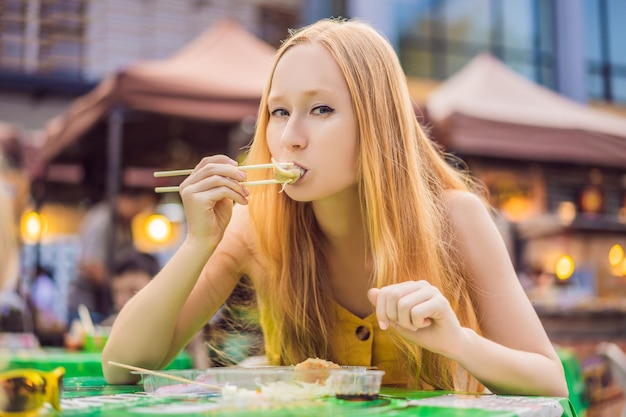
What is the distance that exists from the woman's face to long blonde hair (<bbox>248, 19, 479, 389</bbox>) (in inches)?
1.1

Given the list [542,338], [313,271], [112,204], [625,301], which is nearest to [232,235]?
[313,271]

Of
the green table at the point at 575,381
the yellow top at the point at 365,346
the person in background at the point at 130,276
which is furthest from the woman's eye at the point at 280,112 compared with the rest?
the person in background at the point at 130,276

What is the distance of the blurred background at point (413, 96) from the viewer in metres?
5.32

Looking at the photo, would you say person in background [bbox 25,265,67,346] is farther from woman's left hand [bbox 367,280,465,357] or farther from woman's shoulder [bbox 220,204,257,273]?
woman's left hand [bbox 367,280,465,357]

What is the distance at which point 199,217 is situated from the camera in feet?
4.93

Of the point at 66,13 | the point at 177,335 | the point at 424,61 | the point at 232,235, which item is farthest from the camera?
the point at 424,61

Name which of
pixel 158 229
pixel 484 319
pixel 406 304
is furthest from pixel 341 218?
pixel 158 229

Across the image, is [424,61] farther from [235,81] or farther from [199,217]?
[199,217]

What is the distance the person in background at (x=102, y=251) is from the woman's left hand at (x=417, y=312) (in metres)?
4.38

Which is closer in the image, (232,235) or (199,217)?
(199,217)

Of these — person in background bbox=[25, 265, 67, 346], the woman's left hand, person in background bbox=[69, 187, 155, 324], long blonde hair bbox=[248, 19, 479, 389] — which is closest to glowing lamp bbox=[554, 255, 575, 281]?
person in background bbox=[69, 187, 155, 324]

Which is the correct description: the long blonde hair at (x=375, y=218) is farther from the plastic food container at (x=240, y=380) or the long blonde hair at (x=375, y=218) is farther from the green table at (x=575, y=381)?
the green table at (x=575, y=381)

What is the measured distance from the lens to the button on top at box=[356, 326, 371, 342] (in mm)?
1619

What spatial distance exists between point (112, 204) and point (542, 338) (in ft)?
14.3
